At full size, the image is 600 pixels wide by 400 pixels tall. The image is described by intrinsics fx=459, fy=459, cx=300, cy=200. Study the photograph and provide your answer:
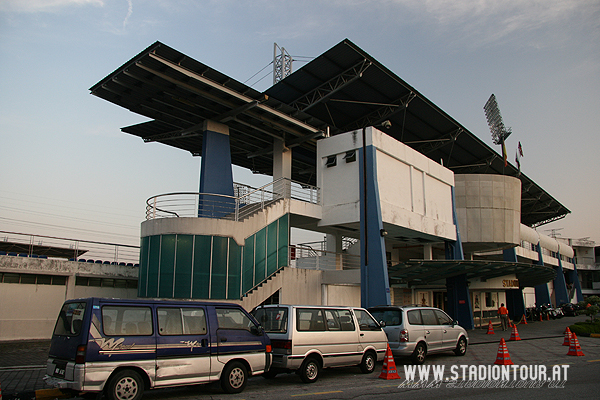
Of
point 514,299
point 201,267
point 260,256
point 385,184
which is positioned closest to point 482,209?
point 385,184

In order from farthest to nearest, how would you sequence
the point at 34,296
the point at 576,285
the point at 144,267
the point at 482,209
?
the point at 576,285, the point at 482,209, the point at 34,296, the point at 144,267

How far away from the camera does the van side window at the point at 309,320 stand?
10.7 m

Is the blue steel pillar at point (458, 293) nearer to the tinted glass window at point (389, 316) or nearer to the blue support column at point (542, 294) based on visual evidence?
the tinted glass window at point (389, 316)

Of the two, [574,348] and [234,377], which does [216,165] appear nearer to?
[234,377]

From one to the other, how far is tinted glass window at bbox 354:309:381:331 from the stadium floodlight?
3716cm

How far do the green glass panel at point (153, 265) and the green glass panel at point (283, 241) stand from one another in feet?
19.4

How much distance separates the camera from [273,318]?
10961mm

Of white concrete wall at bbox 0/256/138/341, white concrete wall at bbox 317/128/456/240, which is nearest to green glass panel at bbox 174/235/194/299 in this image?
white concrete wall at bbox 0/256/138/341

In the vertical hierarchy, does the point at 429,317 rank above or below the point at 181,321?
below

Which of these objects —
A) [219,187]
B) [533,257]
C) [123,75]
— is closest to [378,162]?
[219,187]

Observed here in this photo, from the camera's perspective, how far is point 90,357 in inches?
297

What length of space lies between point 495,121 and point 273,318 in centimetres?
4221

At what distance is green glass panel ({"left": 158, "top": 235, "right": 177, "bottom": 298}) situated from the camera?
1830 cm

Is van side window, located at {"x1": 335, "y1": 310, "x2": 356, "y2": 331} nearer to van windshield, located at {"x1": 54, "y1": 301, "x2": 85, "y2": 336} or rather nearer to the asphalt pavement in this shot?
the asphalt pavement
